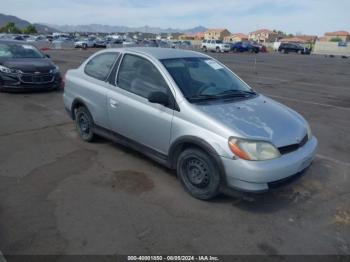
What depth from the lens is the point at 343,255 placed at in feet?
10.1

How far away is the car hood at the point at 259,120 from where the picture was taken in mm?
3609

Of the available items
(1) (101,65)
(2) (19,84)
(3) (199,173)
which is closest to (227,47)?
(2) (19,84)

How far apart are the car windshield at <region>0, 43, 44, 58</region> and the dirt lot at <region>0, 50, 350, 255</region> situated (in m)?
5.48

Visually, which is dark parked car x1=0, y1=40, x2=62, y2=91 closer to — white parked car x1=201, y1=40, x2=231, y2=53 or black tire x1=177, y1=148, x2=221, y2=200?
black tire x1=177, y1=148, x2=221, y2=200

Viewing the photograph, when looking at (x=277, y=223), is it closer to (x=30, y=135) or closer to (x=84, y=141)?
(x=84, y=141)

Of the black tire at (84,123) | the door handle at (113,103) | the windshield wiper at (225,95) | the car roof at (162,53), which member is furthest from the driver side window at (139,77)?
the black tire at (84,123)

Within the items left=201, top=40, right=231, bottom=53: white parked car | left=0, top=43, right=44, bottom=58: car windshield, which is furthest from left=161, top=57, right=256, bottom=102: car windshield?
left=201, top=40, right=231, bottom=53: white parked car

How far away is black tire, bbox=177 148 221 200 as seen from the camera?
3.71m

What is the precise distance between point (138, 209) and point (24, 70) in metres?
7.45

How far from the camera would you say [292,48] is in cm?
5309

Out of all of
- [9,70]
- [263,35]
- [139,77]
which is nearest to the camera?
[139,77]

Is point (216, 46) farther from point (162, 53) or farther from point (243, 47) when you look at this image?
point (162, 53)

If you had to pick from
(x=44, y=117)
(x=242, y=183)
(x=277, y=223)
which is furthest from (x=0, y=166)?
(x=277, y=223)

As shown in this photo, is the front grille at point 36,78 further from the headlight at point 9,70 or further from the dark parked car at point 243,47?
the dark parked car at point 243,47
